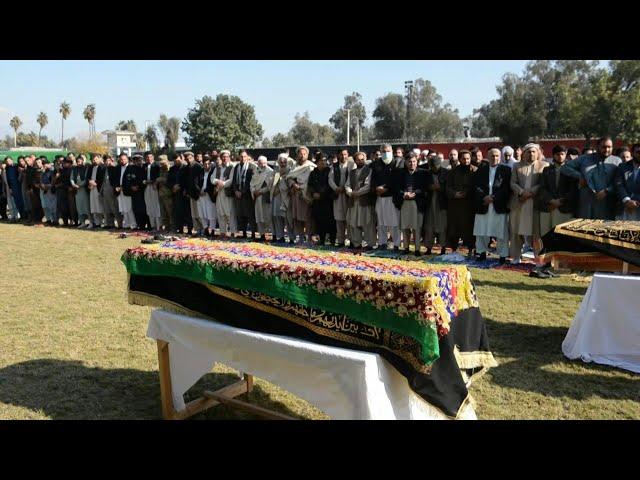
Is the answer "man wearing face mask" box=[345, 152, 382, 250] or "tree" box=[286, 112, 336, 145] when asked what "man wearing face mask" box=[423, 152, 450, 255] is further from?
"tree" box=[286, 112, 336, 145]

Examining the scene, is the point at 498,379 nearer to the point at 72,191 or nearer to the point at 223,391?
the point at 223,391

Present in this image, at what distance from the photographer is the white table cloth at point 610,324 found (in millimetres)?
4461

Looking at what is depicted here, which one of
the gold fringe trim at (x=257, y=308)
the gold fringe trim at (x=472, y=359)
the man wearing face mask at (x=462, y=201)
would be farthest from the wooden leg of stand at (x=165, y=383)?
the man wearing face mask at (x=462, y=201)

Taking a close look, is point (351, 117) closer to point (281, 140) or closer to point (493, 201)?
point (281, 140)

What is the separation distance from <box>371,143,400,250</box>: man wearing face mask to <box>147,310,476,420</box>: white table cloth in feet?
22.2

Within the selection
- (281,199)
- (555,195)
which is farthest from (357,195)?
(555,195)

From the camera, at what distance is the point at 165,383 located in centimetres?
369

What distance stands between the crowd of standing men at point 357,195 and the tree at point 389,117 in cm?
6987

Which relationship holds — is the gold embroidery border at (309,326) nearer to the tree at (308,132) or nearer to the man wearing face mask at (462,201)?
the man wearing face mask at (462,201)

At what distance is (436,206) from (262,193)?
3.85 m

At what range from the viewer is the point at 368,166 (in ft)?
33.7

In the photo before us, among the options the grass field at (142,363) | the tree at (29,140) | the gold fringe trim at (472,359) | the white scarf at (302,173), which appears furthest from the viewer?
the tree at (29,140)

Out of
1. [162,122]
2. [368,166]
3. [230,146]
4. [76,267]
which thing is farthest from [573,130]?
[162,122]

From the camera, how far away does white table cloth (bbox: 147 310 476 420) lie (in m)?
2.74
